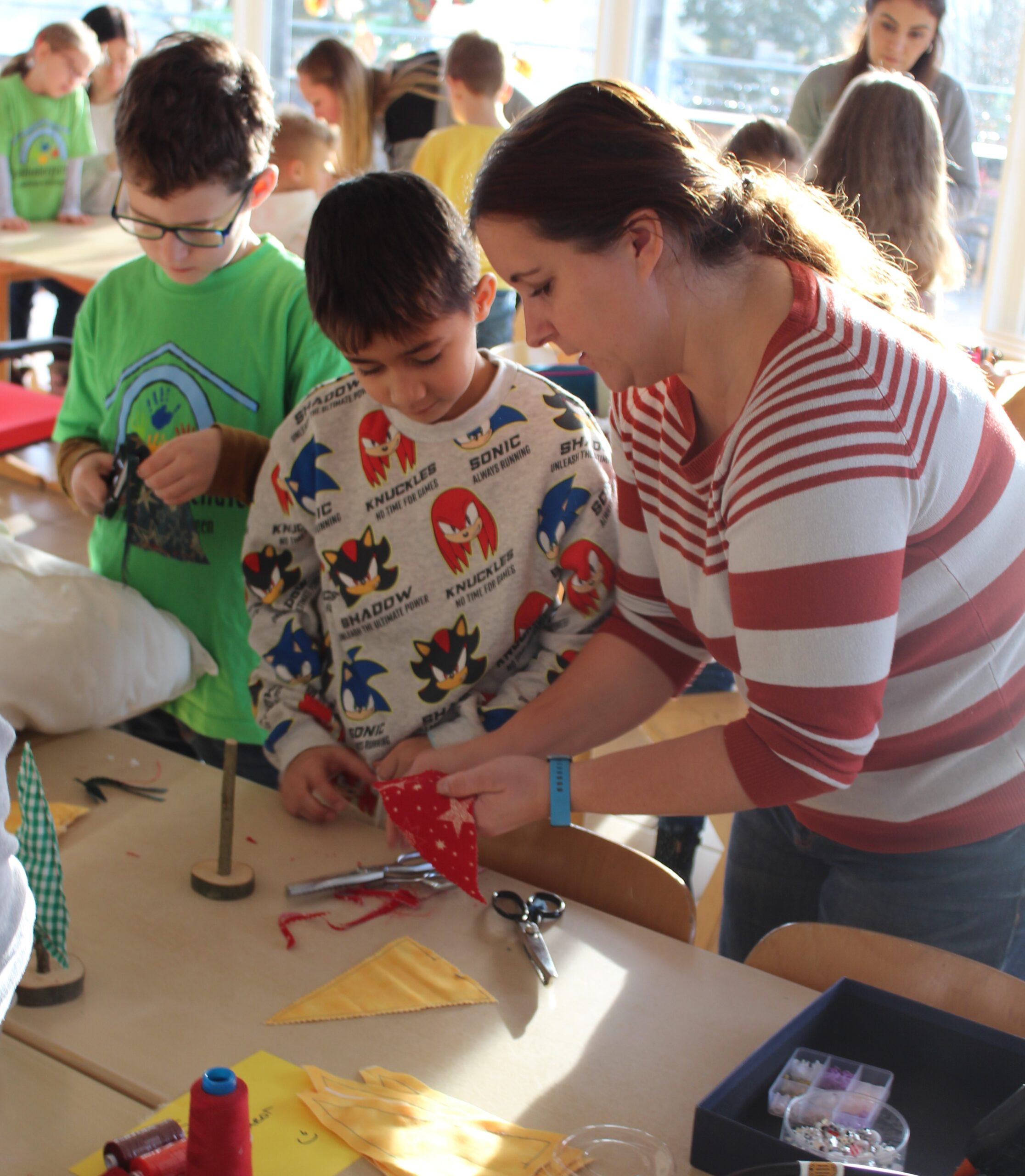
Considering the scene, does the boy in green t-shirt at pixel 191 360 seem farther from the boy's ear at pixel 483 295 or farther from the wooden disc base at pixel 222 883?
the wooden disc base at pixel 222 883

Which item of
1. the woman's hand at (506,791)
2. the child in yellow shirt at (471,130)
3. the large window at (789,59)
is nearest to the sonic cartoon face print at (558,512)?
the woman's hand at (506,791)

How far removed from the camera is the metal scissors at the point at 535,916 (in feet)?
3.44

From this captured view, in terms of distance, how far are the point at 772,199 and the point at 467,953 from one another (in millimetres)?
732

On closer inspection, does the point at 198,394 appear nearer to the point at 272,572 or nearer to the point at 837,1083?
the point at 272,572

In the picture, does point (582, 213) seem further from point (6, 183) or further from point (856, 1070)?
point (6, 183)

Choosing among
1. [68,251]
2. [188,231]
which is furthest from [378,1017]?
[68,251]

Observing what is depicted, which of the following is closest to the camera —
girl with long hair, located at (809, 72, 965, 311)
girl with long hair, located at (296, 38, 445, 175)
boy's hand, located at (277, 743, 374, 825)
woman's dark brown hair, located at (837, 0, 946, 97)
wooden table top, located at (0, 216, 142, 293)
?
boy's hand, located at (277, 743, 374, 825)

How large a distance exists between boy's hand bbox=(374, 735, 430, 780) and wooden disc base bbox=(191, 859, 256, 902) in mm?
200

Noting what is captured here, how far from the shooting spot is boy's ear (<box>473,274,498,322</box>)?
1.29 meters

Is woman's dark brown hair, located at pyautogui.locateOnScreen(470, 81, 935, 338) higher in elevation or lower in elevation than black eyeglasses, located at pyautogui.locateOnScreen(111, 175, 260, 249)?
higher

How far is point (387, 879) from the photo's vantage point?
1162 millimetres

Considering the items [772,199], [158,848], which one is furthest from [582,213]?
[158,848]

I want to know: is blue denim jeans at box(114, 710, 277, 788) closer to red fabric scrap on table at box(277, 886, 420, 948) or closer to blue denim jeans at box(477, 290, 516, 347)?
red fabric scrap on table at box(277, 886, 420, 948)

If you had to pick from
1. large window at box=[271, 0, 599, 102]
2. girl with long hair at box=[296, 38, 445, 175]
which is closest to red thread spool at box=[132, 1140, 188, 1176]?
girl with long hair at box=[296, 38, 445, 175]
